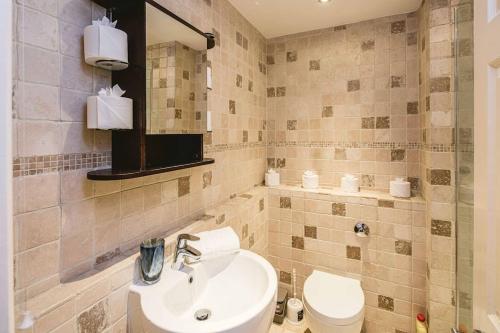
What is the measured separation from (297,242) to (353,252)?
0.43m

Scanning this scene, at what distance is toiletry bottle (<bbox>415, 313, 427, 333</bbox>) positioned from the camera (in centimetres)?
166

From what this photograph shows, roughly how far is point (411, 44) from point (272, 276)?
6.43 ft

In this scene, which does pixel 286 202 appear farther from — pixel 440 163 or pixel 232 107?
pixel 440 163

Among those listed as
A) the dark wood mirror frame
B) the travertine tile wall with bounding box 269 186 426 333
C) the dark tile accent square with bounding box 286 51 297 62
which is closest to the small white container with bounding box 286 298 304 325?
the travertine tile wall with bounding box 269 186 426 333

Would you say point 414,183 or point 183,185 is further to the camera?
point 414,183

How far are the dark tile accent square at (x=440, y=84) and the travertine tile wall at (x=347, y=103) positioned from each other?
1.39 ft

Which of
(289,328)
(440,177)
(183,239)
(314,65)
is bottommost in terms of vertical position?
(289,328)

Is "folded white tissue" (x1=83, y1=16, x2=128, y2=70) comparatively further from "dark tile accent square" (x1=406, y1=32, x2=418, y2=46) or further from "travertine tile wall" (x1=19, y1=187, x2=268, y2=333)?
"dark tile accent square" (x1=406, y1=32, x2=418, y2=46)

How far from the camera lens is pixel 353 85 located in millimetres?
2123

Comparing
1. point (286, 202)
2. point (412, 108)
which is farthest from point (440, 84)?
point (286, 202)

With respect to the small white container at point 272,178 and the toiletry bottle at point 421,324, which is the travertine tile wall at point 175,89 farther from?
the toiletry bottle at point 421,324

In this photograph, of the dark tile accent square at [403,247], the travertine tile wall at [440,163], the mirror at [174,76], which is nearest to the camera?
the mirror at [174,76]

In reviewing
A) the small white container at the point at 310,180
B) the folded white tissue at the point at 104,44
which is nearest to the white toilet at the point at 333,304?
the small white container at the point at 310,180

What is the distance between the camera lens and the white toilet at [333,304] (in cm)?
152
